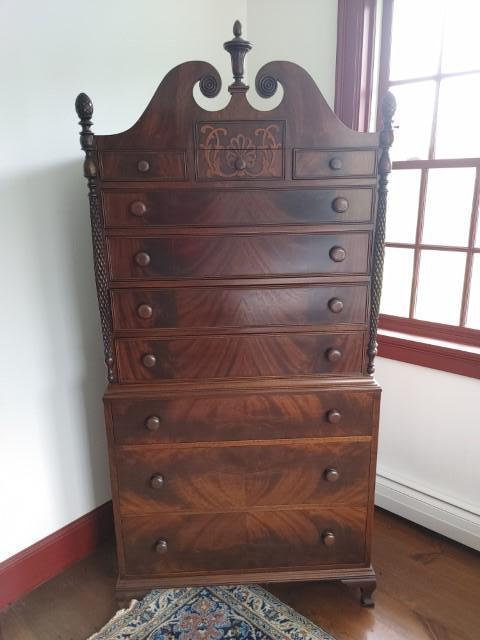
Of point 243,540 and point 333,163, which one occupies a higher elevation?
point 333,163

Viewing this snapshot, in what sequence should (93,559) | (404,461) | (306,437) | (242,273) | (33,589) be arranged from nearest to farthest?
1. (242,273)
2. (306,437)
3. (33,589)
4. (93,559)
5. (404,461)

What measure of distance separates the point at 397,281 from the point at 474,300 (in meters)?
0.36

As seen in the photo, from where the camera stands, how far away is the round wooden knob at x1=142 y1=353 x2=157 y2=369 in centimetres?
156

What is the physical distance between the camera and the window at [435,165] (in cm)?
188

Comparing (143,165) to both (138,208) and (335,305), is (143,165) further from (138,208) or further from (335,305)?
(335,305)

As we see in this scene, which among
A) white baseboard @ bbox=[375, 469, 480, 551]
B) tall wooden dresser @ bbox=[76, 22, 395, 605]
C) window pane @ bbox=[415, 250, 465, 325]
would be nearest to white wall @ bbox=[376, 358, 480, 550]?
white baseboard @ bbox=[375, 469, 480, 551]

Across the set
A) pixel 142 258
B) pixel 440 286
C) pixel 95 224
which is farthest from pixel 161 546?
pixel 440 286

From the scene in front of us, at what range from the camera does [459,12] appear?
1831 millimetres

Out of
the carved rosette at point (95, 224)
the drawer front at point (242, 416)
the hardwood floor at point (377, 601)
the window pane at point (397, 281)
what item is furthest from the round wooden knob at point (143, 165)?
the hardwood floor at point (377, 601)

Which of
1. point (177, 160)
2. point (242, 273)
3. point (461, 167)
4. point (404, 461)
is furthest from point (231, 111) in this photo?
point (404, 461)

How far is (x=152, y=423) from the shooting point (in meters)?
1.57

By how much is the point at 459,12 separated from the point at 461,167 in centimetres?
59

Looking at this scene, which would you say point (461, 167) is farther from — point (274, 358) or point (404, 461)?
point (404, 461)

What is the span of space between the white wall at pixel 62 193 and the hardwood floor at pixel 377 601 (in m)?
0.23
